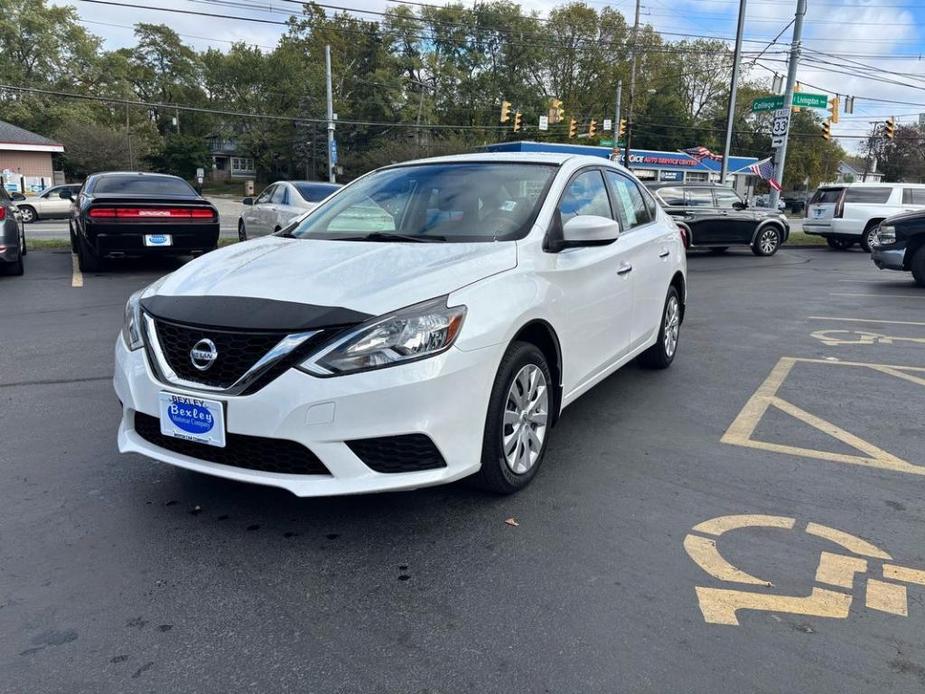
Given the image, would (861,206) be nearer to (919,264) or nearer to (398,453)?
(919,264)

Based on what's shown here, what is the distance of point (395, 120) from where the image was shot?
66688 millimetres

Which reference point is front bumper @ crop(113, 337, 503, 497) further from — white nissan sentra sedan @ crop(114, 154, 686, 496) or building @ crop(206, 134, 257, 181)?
building @ crop(206, 134, 257, 181)

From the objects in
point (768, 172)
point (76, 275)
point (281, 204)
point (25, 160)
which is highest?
point (768, 172)

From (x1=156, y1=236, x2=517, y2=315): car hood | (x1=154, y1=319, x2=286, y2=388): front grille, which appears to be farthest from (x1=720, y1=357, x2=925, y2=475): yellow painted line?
(x1=154, y1=319, x2=286, y2=388): front grille

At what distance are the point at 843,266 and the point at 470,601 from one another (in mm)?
15388

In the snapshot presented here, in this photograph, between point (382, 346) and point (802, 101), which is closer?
point (382, 346)

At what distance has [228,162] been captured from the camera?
90688 millimetres

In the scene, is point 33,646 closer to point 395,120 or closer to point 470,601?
point 470,601

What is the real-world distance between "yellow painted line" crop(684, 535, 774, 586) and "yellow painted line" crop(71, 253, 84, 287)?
31.4ft

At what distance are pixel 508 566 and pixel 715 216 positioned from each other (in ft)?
51.8

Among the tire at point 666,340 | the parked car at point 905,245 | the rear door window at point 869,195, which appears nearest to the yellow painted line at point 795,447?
the tire at point 666,340

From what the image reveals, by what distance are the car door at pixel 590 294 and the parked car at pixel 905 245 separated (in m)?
8.84

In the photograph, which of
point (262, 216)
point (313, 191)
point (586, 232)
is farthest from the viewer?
point (262, 216)

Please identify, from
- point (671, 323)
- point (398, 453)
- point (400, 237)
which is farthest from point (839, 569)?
point (671, 323)
